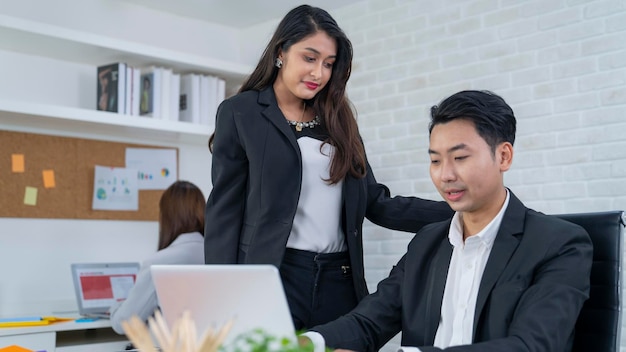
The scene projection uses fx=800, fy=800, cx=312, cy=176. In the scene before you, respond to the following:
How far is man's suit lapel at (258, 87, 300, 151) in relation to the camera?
216 cm

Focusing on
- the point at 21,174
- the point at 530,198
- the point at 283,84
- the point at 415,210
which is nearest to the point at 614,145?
the point at 530,198

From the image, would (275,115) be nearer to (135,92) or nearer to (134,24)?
(135,92)

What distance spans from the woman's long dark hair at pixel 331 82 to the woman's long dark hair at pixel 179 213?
1402 millimetres

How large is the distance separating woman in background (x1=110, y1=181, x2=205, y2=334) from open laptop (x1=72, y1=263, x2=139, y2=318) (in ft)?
0.91

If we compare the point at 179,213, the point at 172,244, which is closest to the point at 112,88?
the point at 179,213

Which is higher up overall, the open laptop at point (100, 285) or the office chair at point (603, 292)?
the office chair at point (603, 292)

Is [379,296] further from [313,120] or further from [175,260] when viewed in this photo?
[175,260]

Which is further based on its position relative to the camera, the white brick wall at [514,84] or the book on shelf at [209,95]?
the book on shelf at [209,95]

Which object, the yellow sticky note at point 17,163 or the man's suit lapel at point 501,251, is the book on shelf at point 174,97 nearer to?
the yellow sticky note at point 17,163

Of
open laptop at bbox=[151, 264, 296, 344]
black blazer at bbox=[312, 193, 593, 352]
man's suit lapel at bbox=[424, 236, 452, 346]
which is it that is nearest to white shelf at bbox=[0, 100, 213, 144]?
Result: black blazer at bbox=[312, 193, 593, 352]

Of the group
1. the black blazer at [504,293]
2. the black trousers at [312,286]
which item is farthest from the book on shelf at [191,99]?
the black blazer at [504,293]

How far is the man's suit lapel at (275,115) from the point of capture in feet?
7.09

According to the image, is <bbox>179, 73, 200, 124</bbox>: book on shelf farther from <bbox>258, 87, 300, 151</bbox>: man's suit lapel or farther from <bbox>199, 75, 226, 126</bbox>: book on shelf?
<bbox>258, 87, 300, 151</bbox>: man's suit lapel

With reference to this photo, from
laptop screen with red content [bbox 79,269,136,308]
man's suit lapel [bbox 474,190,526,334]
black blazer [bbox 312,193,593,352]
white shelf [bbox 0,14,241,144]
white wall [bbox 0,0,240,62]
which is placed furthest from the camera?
white wall [bbox 0,0,240,62]
